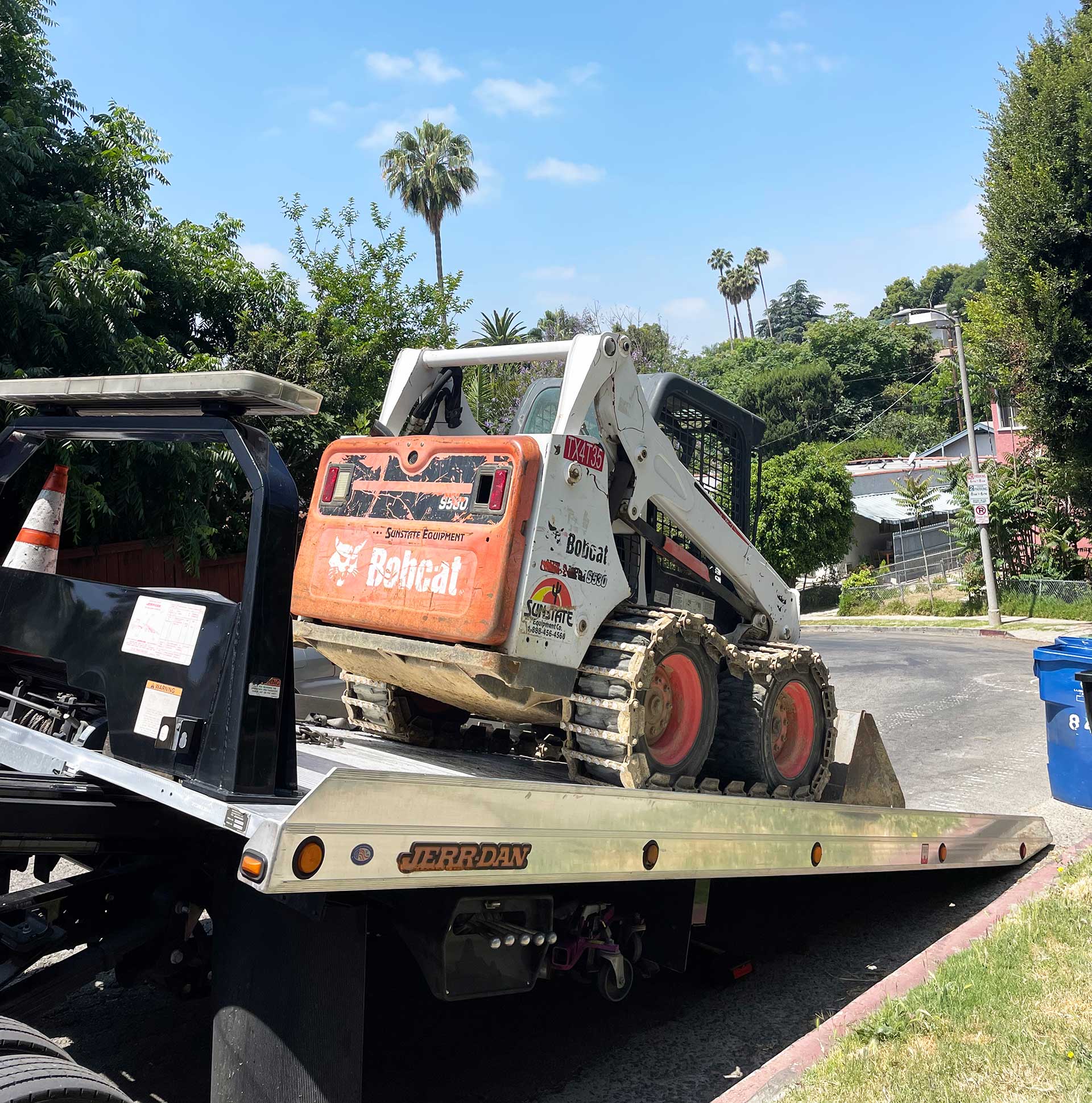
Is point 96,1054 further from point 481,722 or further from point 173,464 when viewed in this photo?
point 173,464

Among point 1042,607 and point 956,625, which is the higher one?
point 1042,607

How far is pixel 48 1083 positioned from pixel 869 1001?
3.31 m

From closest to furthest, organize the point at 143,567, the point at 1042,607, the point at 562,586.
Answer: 1. the point at 562,586
2. the point at 143,567
3. the point at 1042,607

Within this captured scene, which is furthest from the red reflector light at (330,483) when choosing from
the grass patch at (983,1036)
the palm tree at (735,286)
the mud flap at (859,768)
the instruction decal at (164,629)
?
the palm tree at (735,286)

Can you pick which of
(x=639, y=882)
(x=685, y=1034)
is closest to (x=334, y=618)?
(x=639, y=882)

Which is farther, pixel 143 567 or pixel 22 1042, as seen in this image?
pixel 143 567

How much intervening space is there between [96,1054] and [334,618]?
198 centimetres

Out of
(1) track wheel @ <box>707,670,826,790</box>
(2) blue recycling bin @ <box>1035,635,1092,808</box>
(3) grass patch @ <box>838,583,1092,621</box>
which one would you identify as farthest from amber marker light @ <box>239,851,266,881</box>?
(3) grass patch @ <box>838,583,1092,621</box>

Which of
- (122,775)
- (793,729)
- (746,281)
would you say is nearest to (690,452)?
(793,729)

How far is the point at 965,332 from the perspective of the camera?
2528cm

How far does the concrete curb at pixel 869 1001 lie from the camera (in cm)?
369

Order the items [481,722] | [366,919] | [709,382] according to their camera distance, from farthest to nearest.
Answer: [709,382], [481,722], [366,919]

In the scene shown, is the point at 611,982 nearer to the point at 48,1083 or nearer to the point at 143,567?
the point at 48,1083

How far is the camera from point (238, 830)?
261 cm
